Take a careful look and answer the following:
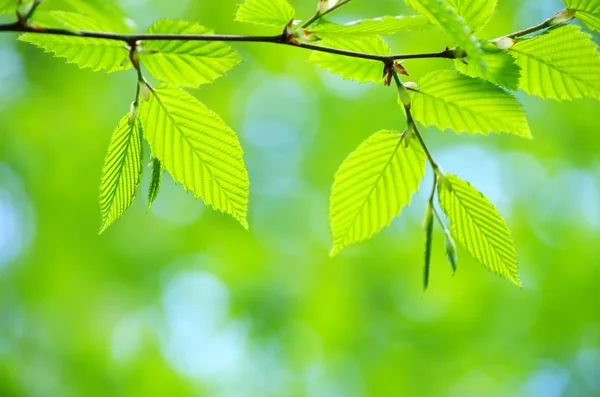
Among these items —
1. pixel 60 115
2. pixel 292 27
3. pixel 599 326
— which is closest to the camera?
pixel 292 27

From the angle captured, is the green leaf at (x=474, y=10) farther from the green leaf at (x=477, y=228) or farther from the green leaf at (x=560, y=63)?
the green leaf at (x=477, y=228)

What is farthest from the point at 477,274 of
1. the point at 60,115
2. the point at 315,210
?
the point at 60,115

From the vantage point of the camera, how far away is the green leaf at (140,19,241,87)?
641 mm

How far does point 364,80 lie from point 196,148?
0.23 m

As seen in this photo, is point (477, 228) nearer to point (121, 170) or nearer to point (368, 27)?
point (368, 27)

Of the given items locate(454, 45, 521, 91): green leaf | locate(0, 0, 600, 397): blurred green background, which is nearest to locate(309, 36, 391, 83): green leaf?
locate(454, 45, 521, 91): green leaf

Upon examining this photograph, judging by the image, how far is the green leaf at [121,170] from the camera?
2.25ft

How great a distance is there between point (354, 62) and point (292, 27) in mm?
126

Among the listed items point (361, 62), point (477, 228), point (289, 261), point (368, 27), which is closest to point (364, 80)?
point (361, 62)

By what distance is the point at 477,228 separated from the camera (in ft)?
2.51

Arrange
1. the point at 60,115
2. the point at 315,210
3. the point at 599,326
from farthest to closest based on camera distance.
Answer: the point at 315,210 < the point at 599,326 < the point at 60,115

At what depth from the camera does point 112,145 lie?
0.70 metres

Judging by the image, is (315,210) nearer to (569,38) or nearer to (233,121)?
(233,121)

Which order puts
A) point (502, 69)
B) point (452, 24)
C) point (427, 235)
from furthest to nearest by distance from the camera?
point (427, 235)
point (502, 69)
point (452, 24)
